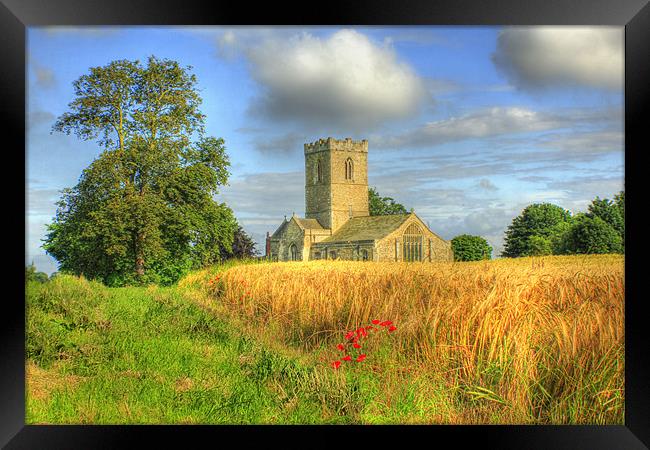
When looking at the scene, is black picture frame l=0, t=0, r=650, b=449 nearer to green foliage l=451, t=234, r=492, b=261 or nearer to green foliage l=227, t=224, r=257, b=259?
green foliage l=227, t=224, r=257, b=259

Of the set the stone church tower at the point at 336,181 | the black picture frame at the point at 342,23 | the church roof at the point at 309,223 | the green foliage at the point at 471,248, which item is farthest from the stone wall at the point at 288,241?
the black picture frame at the point at 342,23

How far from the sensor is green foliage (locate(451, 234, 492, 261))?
22.7 metres

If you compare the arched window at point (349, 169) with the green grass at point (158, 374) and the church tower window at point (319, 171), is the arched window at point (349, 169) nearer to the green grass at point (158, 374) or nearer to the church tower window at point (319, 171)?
the church tower window at point (319, 171)

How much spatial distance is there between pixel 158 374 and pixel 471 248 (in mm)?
20503

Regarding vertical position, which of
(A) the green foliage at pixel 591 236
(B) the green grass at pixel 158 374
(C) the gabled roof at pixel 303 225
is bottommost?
(B) the green grass at pixel 158 374

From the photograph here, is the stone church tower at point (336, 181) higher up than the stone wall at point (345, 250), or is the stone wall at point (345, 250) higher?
the stone church tower at point (336, 181)

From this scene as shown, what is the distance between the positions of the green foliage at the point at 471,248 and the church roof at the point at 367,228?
5720mm

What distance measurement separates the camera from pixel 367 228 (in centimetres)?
3716

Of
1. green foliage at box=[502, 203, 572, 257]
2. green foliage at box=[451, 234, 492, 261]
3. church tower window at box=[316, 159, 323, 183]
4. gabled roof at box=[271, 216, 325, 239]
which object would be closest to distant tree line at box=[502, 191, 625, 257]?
green foliage at box=[502, 203, 572, 257]

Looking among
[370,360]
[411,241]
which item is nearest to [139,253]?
[370,360]

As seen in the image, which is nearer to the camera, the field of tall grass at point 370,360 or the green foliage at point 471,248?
the field of tall grass at point 370,360

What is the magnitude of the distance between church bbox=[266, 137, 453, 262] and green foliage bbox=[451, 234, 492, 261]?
18.1 feet

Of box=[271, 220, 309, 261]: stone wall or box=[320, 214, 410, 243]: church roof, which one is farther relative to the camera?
box=[271, 220, 309, 261]: stone wall

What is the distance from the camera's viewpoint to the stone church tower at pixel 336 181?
139 feet
